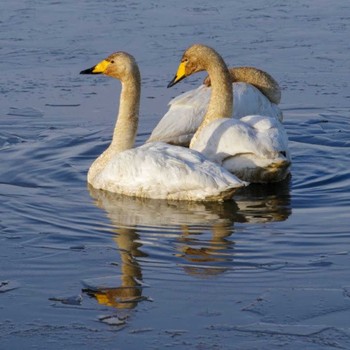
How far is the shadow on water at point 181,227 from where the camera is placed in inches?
249

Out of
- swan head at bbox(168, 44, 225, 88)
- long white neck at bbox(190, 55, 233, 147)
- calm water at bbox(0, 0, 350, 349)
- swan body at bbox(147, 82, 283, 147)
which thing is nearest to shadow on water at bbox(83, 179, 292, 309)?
calm water at bbox(0, 0, 350, 349)

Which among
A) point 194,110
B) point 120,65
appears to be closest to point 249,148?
point 120,65

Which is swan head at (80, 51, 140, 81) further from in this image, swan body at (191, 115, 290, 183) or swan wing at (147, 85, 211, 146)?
swan wing at (147, 85, 211, 146)

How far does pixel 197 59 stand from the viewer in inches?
391

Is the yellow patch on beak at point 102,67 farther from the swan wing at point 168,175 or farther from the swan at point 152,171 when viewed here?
the swan wing at point 168,175

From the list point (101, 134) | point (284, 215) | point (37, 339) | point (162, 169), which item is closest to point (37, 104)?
point (101, 134)

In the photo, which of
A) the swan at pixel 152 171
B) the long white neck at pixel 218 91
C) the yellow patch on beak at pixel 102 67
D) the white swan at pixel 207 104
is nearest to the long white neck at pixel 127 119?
the swan at pixel 152 171

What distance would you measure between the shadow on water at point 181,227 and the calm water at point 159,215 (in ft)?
0.05

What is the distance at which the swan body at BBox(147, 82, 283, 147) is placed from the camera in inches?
408

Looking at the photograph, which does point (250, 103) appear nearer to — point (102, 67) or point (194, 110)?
point (194, 110)

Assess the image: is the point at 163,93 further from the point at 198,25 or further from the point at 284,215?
the point at 284,215

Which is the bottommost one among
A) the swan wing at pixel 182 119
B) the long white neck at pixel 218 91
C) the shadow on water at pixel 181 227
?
the shadow on water at pixel 181 227

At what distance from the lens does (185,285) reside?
627 cm

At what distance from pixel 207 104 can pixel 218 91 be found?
82 cm
